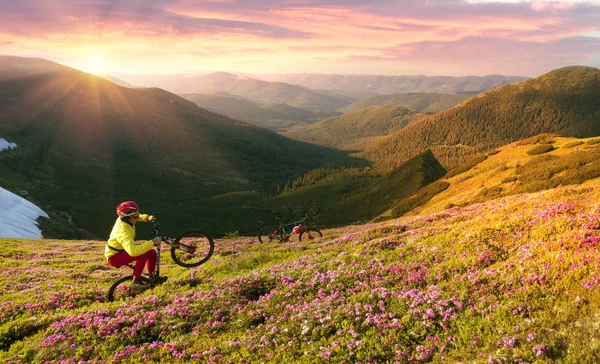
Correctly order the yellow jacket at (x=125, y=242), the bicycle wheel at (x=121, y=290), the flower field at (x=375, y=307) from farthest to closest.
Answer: the bicycle wheel at (x=121, y=290), the yellow jacket at (x=125, y=242), the flower field at (x=375, y=307)

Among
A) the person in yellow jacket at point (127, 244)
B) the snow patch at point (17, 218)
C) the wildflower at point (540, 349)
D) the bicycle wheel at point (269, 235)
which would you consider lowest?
the snow patch at point (17, 218)

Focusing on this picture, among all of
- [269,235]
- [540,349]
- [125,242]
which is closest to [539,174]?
[269,235]

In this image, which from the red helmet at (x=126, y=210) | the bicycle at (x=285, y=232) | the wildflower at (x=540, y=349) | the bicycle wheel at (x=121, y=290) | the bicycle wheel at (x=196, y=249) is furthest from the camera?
the bicycle at (x=285, y=232)

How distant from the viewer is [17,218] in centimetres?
5678

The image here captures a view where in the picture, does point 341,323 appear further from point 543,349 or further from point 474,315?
point 543,349

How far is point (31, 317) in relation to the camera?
520 inches

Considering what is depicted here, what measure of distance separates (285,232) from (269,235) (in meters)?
1.42

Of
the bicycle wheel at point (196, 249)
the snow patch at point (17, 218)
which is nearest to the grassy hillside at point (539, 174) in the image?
the bicycle wheel at point (196, 249)

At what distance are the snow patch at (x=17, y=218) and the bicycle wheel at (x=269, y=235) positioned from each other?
142 feet

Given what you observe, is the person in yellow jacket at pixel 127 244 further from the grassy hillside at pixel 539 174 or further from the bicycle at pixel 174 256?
the grassy hillside at pixel 539 174

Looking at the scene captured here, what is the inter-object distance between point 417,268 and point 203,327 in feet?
27.5

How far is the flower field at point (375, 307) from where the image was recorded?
25.3ft

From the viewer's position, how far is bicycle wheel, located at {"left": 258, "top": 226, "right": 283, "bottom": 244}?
27.0m

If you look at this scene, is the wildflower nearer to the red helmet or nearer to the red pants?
the red helmet
